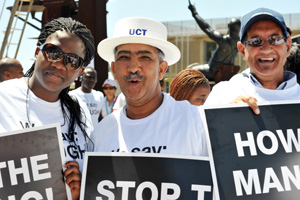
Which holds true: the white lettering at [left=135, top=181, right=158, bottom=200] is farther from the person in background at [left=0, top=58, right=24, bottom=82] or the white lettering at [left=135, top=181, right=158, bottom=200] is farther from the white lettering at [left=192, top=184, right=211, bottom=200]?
the person in background at [left=0, top=58, right=24, bottom=82]

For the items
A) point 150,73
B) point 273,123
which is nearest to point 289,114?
point 273,123

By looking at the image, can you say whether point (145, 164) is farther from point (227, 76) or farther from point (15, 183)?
point (227, 76)

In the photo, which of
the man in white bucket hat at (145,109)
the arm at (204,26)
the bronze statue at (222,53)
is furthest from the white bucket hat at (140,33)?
the arm at (204,26)

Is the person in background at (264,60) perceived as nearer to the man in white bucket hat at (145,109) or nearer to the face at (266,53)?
the face at (266,53)

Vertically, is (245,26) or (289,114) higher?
(245,26)

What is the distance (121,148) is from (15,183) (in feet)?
1.94

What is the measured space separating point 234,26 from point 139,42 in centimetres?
776

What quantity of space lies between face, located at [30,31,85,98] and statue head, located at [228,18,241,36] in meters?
7.54

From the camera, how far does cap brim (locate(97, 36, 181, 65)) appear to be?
7.19ft

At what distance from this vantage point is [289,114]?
214 centimetres

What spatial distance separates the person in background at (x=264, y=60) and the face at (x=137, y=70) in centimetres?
46

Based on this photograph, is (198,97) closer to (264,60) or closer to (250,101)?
(264,60)

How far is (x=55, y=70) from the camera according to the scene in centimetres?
235

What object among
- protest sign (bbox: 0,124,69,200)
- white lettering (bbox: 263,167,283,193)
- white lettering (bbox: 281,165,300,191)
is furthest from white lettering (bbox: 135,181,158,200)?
white lettering (bbox: 281,165,300,191)
